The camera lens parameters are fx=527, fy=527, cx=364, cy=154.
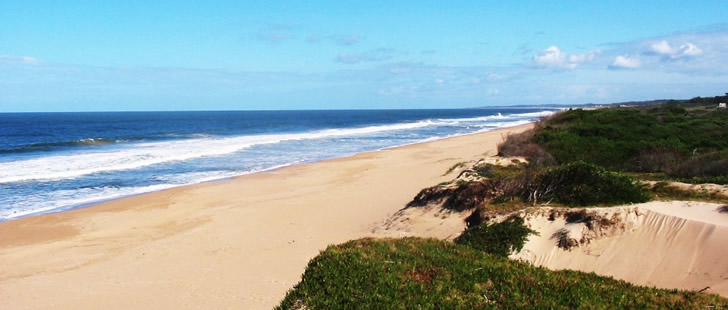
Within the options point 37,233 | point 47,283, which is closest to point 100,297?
point 47,283

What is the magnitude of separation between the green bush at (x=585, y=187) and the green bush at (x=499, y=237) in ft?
6.14

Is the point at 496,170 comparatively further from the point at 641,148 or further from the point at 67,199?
the point at 67,199

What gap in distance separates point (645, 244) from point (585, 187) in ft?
6.89

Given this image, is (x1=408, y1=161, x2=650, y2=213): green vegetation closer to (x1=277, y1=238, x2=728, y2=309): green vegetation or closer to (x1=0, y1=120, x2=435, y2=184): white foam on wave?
(x1=277, y1=238, x2=728, y2=309): green vegetation

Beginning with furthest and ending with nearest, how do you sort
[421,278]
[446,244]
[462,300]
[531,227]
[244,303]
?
[531,227] → [244,303] → [446,244] → [421,278] → [462,300]

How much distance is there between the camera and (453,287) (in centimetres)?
552

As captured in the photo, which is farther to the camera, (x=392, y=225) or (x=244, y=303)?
(x=392, y=225)

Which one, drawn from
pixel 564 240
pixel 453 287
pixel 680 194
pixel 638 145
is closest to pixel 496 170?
pixel 680 194

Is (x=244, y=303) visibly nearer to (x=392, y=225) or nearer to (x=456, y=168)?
(x=392, y=225)

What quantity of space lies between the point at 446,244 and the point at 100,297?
5709mm

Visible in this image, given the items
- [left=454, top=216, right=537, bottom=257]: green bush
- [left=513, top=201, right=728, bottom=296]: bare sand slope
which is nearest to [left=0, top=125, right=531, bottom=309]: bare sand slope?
[left=454, top=216, right=537, bottom=257]: green bush

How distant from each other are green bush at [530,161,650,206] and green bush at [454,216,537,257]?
1.87 meters

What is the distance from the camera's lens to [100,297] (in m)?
8.62

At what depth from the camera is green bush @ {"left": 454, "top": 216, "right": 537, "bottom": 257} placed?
7.98 m
